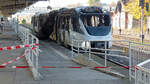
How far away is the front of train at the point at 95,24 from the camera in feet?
59.0

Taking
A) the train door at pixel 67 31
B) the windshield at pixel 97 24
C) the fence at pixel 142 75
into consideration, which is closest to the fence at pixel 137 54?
the fence at pixel 142 75

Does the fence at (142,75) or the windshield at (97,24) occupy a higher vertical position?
the windshield at (97,24)

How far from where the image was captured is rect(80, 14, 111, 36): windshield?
1808 centimetres

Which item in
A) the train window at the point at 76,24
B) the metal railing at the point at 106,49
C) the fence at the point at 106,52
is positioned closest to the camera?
the metal railing at the point at 106,49

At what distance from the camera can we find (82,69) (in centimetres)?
1070

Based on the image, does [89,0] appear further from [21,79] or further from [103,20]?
[21,79]

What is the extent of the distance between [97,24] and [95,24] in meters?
0.13

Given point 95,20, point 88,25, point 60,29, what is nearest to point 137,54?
point 88,25

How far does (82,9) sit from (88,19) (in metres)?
0.88

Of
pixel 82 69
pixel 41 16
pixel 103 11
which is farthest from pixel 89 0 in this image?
pixel 82 69

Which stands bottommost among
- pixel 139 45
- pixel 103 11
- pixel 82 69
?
pixel 82 69

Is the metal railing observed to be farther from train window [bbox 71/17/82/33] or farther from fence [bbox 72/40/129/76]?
train window [bbox 71/17/82/33]

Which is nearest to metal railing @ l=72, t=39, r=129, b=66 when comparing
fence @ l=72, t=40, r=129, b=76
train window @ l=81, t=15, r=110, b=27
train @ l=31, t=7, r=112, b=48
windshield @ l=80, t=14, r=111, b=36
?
fence @ l=72, t=40, r=129, b=76

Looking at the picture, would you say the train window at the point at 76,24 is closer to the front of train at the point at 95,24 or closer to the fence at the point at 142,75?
the front of train at the point at 95,24
